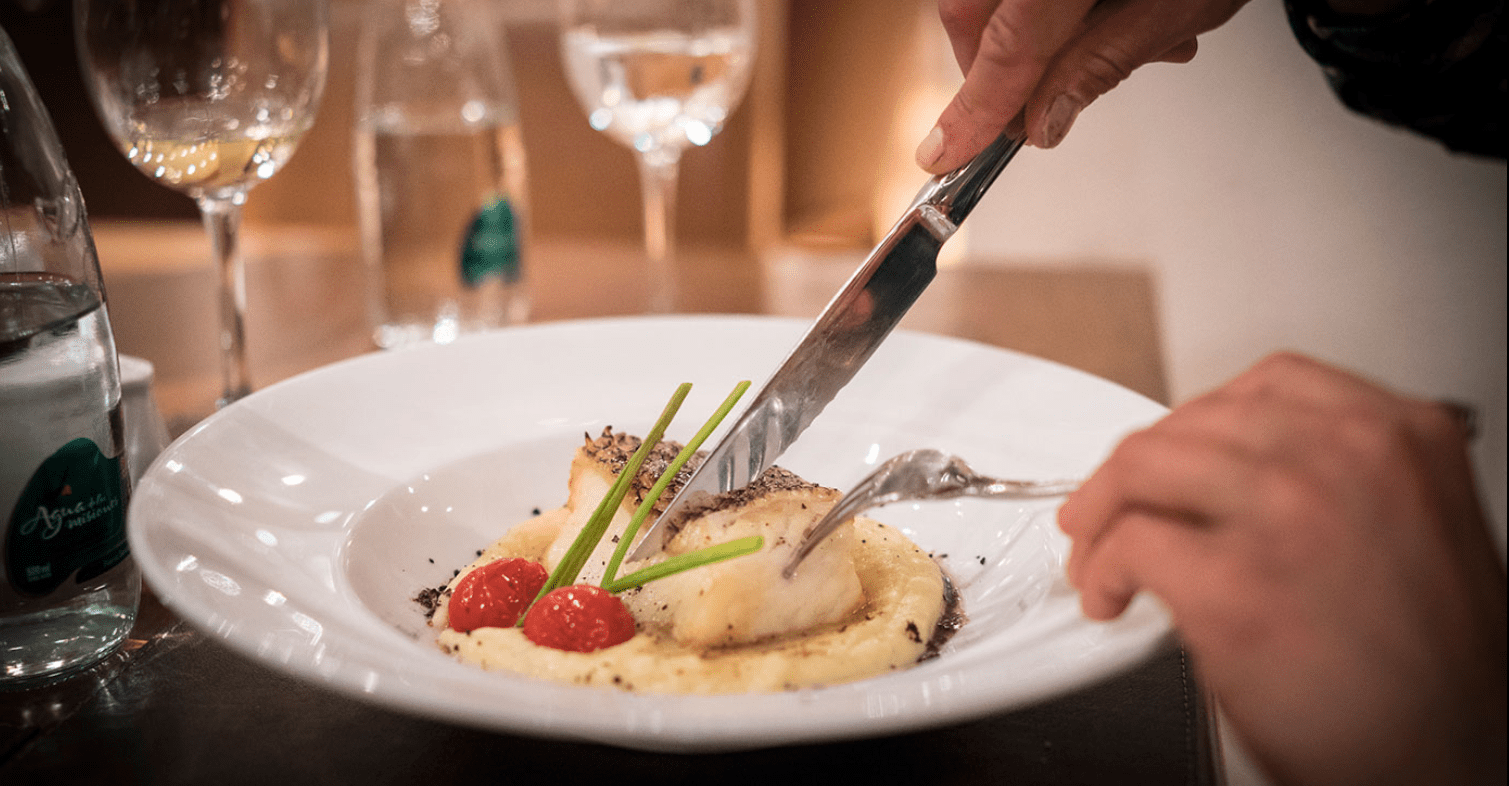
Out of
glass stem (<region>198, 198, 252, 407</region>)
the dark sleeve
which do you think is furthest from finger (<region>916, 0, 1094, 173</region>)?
the dark sleeve

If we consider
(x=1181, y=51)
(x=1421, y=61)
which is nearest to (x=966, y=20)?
(x=1181, y=51)

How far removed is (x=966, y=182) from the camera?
1125mm

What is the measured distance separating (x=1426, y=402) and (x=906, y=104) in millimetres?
4511

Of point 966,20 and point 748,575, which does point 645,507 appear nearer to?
point 748,575

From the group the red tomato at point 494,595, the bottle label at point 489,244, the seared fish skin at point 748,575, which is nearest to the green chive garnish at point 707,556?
the seared fish skin at point 748,575

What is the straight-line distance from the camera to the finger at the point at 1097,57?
115cm

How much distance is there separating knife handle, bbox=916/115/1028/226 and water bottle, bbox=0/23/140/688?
784 millimetres

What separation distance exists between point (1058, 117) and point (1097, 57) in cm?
8

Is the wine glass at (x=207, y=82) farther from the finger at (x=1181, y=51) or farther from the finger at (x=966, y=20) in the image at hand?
the finger at (x=1181, y=51)

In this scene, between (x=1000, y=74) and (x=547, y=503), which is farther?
(x=547, y=503)

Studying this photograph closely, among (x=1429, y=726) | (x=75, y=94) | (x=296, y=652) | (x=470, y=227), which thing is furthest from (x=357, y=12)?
(x=1429, y=726)

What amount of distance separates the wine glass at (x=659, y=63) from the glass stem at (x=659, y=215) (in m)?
0.02

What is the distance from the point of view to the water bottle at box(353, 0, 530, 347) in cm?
196

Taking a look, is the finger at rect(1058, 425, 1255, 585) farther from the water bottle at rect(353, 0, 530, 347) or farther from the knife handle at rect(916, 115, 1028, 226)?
the water bottle at rect(353, 0, 530, 347)
